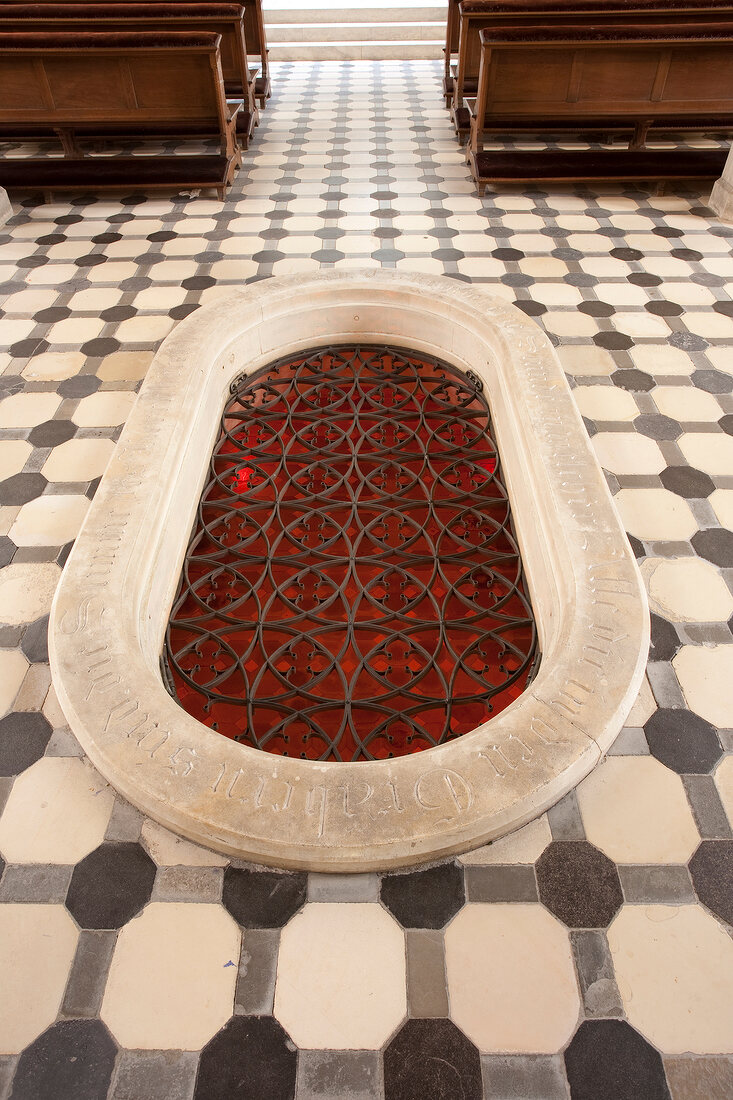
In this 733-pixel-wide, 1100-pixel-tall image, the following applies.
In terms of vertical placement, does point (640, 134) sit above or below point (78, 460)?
above

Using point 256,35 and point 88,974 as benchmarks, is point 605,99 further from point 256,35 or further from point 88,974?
point 88,974

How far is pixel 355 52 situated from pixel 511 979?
1113cm

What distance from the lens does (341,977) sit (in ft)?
5.18

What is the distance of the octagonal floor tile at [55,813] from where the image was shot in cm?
182

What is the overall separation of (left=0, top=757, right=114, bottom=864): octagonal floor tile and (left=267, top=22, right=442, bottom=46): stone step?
10896 mm

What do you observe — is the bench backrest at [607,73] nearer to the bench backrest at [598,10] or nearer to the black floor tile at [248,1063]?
the bench backrest at [598,10]

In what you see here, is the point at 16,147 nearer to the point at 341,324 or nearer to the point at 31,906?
the point at 341,324

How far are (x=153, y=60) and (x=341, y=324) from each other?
10.4 ft

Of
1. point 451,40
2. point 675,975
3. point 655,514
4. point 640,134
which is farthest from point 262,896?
point 451,40

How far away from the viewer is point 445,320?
3545 millimetres

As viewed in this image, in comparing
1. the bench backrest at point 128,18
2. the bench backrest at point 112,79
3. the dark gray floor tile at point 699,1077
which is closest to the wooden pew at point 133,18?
the bench backrest at point 128,18

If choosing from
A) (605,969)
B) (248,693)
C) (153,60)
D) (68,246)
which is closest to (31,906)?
(248,693)

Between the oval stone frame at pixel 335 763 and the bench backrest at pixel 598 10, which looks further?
the bench backrest at pixel 598 10

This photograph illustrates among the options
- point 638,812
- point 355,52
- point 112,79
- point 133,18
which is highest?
point 133,18
